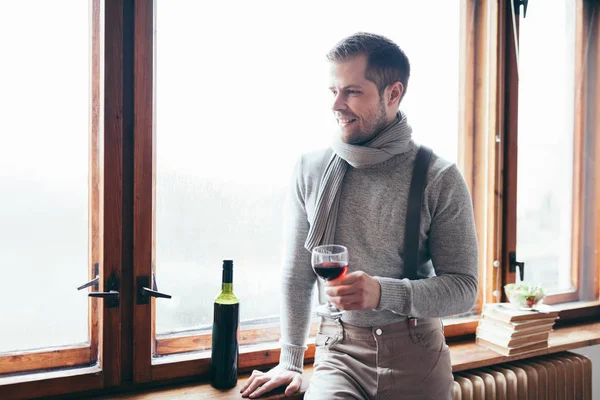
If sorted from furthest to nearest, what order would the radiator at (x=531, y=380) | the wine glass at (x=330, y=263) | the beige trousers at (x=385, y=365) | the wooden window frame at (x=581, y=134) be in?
the wooden window frame at (x=581, y=134) < the radiator at (x=531, y=380) < the beige trousers at (x=385, y=365) < the wine glass at (x=330, y=263)

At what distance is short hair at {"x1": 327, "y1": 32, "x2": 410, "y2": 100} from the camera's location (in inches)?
59.9

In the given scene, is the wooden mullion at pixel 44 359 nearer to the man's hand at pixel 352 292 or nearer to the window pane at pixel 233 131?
the window pane at pixel 233 131

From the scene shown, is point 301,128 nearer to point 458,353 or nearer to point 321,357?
point 321,357

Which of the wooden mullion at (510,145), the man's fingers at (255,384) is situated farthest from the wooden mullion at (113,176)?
the wooden mullion at (510,145)

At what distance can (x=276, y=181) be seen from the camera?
188 cm

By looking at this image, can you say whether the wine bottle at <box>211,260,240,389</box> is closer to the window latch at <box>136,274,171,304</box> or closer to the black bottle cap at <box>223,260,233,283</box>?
the black bottle cap at <box>223,260,233,283</box>

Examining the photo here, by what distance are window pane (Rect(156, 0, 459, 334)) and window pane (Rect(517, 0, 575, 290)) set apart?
3.01 feet

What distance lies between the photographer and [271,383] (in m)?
1.55

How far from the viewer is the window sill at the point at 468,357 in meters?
1.57

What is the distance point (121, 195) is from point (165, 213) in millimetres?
189

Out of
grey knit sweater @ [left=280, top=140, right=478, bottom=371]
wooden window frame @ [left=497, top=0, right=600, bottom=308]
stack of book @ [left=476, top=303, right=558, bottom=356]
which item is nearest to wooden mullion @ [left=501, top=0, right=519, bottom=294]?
stack of book @ [left=476, top=303, right=558, bottom=356]

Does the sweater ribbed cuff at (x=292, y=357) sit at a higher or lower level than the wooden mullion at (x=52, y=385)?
higher

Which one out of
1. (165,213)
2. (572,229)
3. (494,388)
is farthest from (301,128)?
(572,229)

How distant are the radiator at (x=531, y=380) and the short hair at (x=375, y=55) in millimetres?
1166
